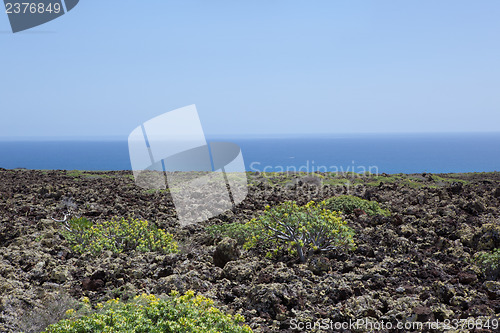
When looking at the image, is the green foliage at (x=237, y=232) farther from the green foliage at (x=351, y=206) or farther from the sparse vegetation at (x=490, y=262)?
the sparse vegetation at (x=490, y=262)

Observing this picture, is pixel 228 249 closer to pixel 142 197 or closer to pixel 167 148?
pixel 167 148

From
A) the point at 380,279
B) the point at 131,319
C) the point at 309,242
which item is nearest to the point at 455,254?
the point at 380,279

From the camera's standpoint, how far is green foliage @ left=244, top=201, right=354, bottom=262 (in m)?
7.63

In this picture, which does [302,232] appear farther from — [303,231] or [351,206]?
[351,206]

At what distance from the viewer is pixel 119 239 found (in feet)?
30.2

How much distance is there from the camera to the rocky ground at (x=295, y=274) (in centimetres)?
541

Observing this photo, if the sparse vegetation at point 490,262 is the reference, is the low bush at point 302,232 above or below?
above

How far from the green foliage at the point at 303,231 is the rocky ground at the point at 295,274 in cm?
26

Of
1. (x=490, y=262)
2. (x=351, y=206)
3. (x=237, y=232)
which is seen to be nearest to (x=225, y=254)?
(x=237, y=232)

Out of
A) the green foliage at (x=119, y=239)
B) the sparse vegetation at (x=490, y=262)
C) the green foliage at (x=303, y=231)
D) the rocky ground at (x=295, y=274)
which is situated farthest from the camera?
the green foliage at (x=119, y=239)

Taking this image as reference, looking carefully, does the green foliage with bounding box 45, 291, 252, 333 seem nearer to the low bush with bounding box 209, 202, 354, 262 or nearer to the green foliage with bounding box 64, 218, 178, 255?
the low bush with bounding box 209, 202, 354, 262

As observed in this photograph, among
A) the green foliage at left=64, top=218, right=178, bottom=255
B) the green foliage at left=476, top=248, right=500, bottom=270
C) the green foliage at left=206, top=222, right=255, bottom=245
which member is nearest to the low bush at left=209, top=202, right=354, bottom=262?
the green foliage at left=206, top=222, right=255, bottom=245

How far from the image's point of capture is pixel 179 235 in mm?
10320

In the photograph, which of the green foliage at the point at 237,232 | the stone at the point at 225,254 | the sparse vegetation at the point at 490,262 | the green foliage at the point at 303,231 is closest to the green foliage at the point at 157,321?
the stone at the point at 225,254
